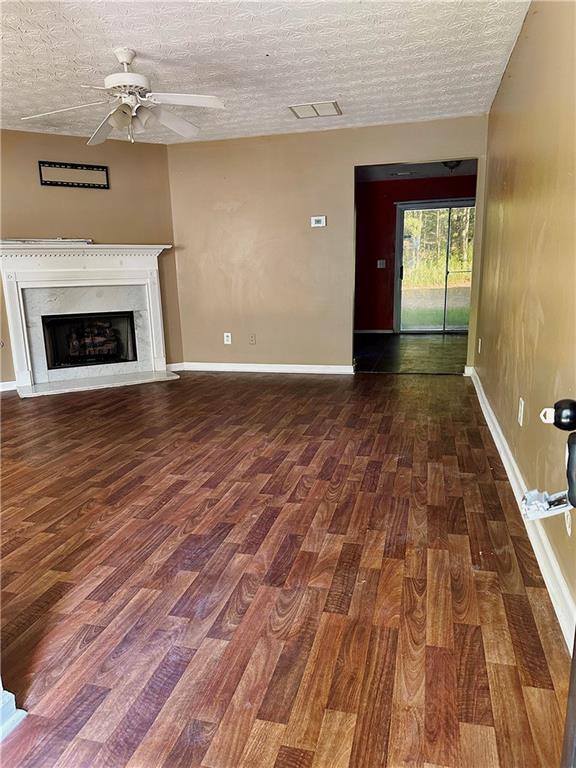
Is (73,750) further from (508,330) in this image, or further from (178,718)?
(508,330)

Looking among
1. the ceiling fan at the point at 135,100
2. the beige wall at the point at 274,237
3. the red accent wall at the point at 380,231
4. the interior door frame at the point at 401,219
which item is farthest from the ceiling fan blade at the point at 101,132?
the interior door frame at the point at 401,219

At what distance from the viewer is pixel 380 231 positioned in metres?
8.46

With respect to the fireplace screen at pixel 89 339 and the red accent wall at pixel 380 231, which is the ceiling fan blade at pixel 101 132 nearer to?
the fireplace screen at pixel 89 339

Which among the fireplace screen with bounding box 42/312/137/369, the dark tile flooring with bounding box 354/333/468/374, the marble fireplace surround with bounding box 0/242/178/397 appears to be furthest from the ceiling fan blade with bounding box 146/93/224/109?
the dark tile flooring with bounding box 354/333/468/374

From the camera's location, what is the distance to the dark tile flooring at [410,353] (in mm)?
5738

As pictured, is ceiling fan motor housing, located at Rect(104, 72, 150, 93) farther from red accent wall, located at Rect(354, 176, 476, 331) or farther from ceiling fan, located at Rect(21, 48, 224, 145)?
red accent wall, located at Rect(354, 176, 476, 331)

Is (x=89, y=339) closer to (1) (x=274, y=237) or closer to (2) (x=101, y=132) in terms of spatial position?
(1) (x=274, y=237)

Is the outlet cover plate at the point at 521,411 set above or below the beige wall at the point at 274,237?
below

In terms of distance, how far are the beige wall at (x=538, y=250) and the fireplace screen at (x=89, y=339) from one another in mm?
3950

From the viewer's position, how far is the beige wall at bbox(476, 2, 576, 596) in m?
1.75

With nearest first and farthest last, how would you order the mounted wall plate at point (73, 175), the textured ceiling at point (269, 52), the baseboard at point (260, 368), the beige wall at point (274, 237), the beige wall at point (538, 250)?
the beige wall at point (538, 250) → the textured ceiling at point (269, 52) → the mounted wall plate at point (73, 175) → the beige wall at point (274, 237) → the baseboard at point (260, 368)

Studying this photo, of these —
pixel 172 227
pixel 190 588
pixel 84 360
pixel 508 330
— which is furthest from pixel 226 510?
pixel 172 227

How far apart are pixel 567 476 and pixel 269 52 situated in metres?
3.41

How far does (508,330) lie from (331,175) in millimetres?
2994
